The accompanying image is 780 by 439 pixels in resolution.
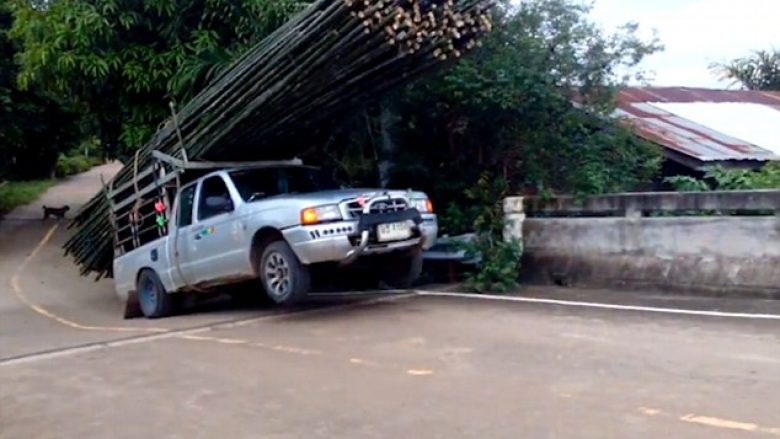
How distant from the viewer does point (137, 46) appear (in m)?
14.6

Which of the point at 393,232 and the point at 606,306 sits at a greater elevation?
the point at 393,232

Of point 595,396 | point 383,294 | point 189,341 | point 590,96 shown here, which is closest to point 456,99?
point 590,96

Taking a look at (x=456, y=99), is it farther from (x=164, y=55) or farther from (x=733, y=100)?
(x=733, y=100)

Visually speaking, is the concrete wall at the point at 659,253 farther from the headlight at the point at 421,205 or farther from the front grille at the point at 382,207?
the front grille at the point at 382,207

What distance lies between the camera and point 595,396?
19.4 feet

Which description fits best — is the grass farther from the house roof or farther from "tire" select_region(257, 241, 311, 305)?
"tire" select_region(257, 241, 311, 305)

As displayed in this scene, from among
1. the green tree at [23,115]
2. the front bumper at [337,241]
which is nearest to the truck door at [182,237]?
the front bumper at [337,241]

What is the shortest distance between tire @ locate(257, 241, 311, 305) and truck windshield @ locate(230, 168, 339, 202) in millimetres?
960

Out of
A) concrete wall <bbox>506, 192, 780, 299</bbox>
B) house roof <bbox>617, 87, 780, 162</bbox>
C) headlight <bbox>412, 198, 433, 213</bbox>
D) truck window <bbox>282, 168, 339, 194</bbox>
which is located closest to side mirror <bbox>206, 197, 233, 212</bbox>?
truck window <bbox>282, 168, 339, 194</bbox>

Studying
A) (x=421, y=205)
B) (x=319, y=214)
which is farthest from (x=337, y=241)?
(x=421, y=205)

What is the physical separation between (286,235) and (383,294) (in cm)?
279

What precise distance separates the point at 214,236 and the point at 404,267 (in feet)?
7.51

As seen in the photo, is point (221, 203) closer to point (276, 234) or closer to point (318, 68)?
point (276, 234)

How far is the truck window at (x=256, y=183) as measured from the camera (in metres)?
10.8
